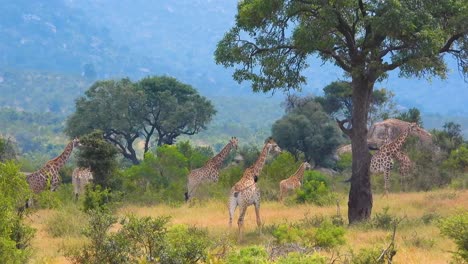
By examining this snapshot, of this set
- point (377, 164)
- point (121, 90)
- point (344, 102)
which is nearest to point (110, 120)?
point (121, 90)

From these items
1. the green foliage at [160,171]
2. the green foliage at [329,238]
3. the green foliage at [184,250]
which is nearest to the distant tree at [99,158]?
the green foliage at [160,171]

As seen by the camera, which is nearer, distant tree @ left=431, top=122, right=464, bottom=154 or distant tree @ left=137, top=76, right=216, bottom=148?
distant tree @ left=431, top=122, right=464, bottom=154

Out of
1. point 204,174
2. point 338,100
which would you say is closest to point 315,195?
point 204,174

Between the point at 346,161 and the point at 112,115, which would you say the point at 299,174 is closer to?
the point at 346,161

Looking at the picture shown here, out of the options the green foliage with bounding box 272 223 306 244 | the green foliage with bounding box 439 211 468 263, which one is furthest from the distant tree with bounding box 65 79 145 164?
the green foliage with bounding box 439 211 468 263

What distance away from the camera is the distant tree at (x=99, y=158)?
16.6 meters

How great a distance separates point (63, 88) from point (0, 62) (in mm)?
68181

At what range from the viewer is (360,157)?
14.0 metres

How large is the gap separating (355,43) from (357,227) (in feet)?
13.4

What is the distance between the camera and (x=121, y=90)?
38594 mm

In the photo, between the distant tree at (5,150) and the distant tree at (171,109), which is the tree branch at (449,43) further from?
the distant tree at (171,109)

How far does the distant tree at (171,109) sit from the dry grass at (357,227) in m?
19.4

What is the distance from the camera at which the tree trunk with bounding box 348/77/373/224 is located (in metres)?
14.0

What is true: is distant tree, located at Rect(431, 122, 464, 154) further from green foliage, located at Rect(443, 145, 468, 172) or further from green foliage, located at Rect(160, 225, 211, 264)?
green foliage, located at Rect(160, 225, 211, 264)
